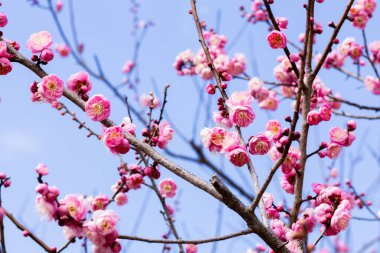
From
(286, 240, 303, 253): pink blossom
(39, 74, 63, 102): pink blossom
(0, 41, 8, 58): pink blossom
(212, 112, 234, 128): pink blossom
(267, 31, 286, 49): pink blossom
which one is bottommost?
(286, 240, 303, 253): pink blossom

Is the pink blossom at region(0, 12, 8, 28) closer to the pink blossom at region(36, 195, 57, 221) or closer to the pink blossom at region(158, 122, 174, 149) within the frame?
the pink blossom at region(158, 122, 174, 149)

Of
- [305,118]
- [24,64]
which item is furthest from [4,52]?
[305,118]

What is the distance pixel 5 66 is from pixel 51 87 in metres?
0.37

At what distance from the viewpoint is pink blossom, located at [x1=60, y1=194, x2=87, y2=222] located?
206 centimetres

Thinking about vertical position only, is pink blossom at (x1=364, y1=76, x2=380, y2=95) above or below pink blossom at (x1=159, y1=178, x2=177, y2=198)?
above

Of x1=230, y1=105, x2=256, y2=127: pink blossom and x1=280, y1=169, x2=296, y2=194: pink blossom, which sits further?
x1=280, y1=169, x2=296, y2=194: pink blossom

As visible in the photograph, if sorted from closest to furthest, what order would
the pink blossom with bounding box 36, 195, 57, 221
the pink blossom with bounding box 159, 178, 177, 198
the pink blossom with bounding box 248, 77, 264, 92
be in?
the pink blossom with bounding box 36, 195, 57, 221
the pink blossom with bounding box 159, 178, 177, 198
the pink blossom with bounding box 248, 77, 264, 92

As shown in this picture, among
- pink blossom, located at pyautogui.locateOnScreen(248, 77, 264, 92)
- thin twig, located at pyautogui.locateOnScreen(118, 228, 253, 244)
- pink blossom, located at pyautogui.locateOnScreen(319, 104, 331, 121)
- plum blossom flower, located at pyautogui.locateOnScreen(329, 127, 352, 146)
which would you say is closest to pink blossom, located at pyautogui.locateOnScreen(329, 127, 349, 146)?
plum blossom flower, located at pyautogui.locateOnScreen(329, 127, 352, 146)

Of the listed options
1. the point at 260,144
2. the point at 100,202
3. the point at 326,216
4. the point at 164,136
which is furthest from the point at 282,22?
the point at 100,202

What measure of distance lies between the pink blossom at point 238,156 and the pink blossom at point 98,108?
75 centimetres

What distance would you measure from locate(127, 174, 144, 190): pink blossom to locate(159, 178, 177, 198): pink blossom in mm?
623

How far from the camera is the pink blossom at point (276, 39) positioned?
2785 millimetres

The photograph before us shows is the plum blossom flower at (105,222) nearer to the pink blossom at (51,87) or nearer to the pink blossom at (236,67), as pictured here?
the pink blossom at (51,87)

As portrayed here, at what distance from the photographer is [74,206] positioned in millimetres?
2084
